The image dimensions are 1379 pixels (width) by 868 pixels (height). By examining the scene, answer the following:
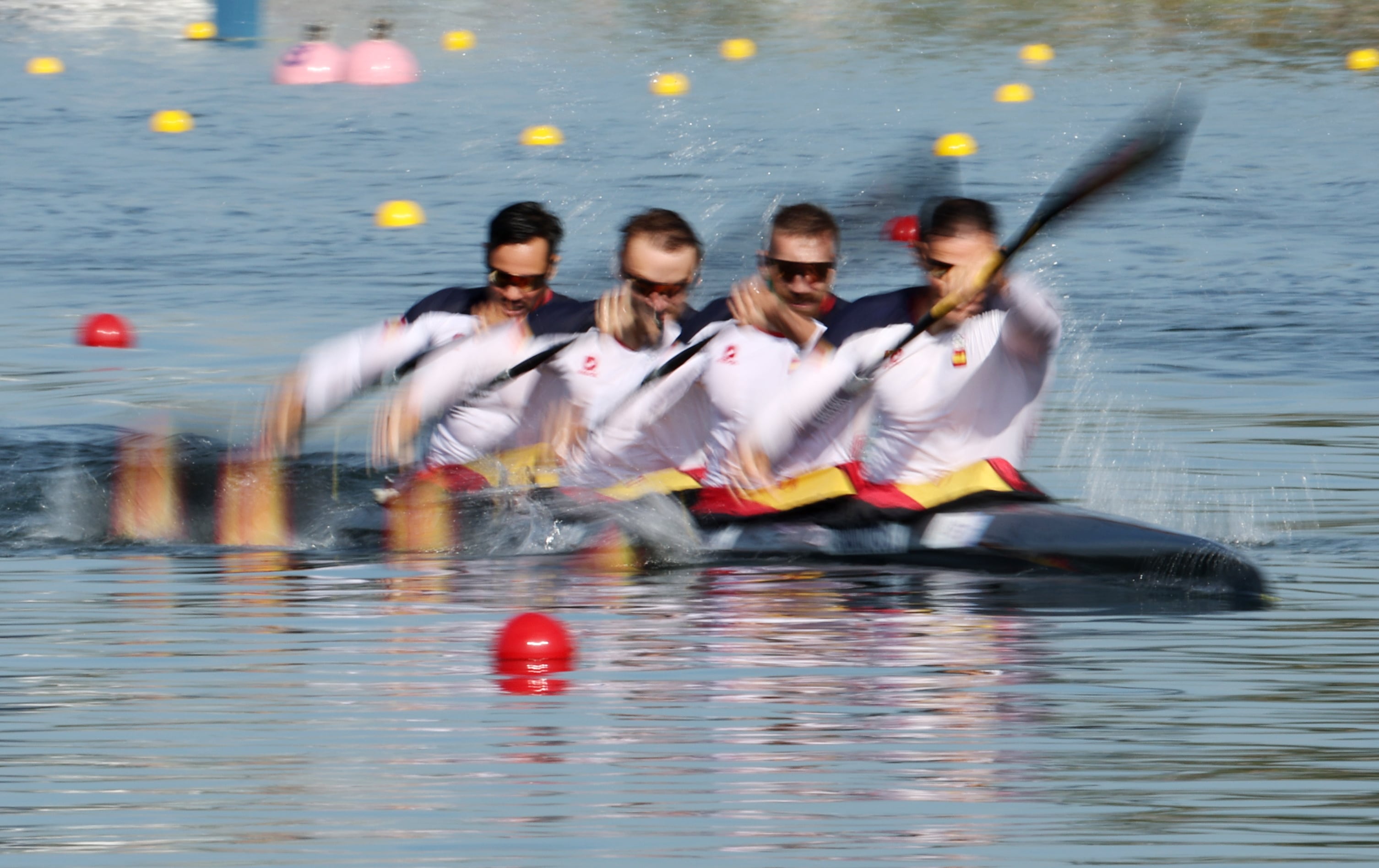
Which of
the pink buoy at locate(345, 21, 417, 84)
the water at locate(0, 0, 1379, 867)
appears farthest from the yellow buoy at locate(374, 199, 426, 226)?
the pink buoy at locate(345, 21, 417, 84)

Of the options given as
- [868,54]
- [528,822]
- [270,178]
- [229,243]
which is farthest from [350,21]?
[528,822]

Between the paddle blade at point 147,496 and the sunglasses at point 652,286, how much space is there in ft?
5.89

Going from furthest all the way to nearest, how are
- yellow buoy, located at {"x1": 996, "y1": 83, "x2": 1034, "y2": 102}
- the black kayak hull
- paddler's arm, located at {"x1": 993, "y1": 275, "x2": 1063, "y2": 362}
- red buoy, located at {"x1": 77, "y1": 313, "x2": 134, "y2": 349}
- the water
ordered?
yellow buoy, located at {"x1": 996, "y1": 83, "x2": 1034, "y2": 102} → red buoy, located at {"x1": 77, "y1": 313, "x2": 134, "y2": 349} → paddler's arm, located at {"x1": 993, "y1": 275, "x2": 1063, "y2": 362} → the black kayak hull → the water

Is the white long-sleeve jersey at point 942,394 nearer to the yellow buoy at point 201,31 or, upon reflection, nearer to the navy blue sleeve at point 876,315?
the navy blue sleeve at point 876,315

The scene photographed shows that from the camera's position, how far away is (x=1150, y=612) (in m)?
7.05

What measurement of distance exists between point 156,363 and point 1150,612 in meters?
6.86

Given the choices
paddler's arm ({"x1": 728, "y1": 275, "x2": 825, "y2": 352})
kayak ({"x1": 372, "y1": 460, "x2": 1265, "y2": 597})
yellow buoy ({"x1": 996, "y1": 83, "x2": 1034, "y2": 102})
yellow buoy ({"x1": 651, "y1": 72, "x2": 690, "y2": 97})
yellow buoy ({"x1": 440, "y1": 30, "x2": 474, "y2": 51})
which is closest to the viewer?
kayak ({"x1": 372, "y1": 460, "x2": 1265, "y2": 597})

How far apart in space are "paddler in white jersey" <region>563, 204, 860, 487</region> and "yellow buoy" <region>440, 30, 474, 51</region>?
19.4m

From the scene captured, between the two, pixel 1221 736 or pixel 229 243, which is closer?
pixel 1221 736

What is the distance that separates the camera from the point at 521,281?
8828 mm

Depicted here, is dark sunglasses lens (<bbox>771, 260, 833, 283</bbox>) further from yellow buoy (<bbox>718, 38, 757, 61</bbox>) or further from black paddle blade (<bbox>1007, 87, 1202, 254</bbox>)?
yellow buoy (<bbox>718, 38, 757, 61</bbox>)

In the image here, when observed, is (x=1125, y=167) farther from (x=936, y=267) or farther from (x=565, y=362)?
(x=565, y=362)

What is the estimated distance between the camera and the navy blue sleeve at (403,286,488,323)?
9.10m

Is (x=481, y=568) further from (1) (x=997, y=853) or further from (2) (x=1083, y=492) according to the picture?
(1) (x=997, y=853)
